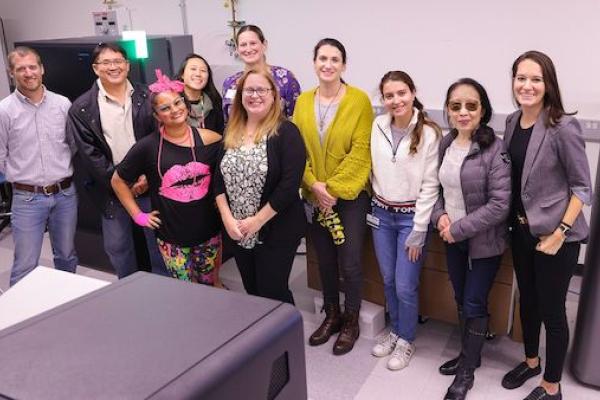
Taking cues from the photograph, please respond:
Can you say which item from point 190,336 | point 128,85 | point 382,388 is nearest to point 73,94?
point 128,85

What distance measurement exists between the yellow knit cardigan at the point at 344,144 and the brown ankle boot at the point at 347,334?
0.66m

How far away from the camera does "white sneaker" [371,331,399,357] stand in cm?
256

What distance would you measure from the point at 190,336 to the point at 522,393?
6.91 ft

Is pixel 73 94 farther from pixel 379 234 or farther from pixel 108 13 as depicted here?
pixel 379 234

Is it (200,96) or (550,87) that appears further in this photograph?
(200,96)

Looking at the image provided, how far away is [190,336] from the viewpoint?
55 centimetres

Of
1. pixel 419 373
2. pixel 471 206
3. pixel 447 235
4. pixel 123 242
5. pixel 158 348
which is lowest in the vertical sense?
pixel 419 373

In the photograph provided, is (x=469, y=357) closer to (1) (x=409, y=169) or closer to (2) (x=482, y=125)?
(1) (x=409, y=169)

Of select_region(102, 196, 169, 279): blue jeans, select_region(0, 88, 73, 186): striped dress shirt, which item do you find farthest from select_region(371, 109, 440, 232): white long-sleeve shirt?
select_region(0, 88, 73, 186): striped dress shirt

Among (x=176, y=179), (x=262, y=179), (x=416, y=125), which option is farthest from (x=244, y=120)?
(x=416, y=125)

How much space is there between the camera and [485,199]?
2039mm

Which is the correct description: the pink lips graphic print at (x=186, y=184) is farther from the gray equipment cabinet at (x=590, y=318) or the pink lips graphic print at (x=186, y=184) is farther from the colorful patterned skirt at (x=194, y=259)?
the gray equipment cabinet at (x=590, y=318)

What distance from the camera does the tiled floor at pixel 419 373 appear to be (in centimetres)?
228

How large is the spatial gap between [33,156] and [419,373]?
2048 mm
